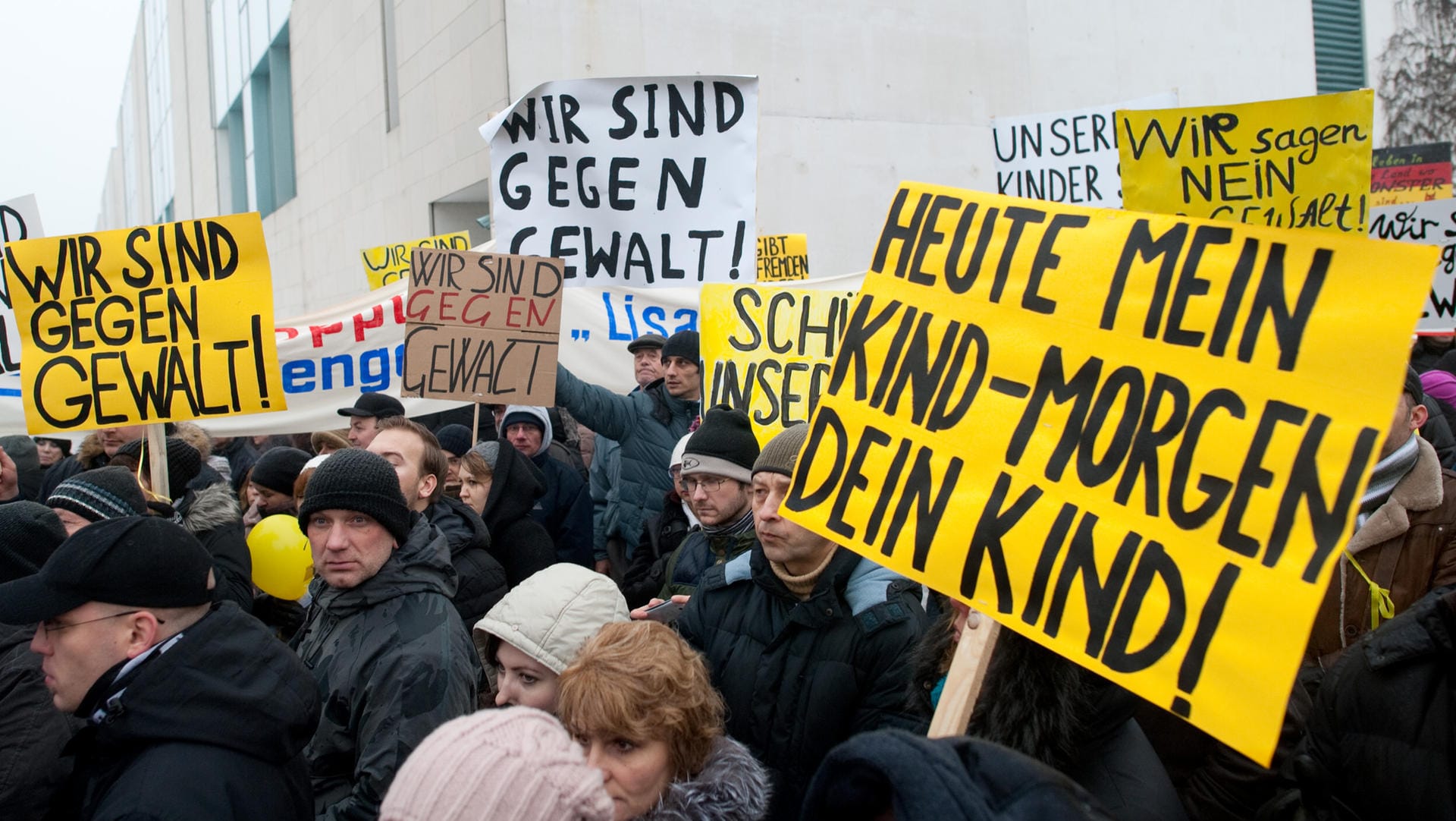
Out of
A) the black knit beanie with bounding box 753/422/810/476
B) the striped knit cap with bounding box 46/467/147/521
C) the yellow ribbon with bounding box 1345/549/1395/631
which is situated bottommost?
the yellow ribbon with bounding box 1345/549/1395/631

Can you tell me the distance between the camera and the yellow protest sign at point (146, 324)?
4598 mm

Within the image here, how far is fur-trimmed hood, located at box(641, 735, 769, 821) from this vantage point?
7.38 feet

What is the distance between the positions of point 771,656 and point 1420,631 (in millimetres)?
1427

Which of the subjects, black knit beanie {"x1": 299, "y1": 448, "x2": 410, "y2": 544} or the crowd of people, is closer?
the crowd of people

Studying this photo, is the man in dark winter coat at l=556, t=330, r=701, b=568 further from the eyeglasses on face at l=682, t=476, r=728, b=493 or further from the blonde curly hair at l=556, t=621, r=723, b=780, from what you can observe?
the blonde curly hair at l=556, t=621, r=723, b=780

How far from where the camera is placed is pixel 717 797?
2.27 m

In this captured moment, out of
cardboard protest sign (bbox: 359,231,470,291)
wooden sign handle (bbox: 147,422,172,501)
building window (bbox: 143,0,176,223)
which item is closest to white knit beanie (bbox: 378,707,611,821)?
wooden sign handle (bbox: 147,422,172,501)

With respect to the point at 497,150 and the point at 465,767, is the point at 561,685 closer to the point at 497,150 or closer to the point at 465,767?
the point at 465,767

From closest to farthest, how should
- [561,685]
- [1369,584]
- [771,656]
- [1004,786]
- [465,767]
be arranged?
1. [1004,786]
2. [465,767]
3. [561,685]
4. [771,656]
5. [1369,584]

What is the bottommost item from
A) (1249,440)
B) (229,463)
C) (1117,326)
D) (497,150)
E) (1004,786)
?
(229,463)

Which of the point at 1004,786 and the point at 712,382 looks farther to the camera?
the point at 712,382

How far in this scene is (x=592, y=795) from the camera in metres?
1.66

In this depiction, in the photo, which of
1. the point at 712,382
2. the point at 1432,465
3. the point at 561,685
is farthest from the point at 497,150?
the point at 1432,465

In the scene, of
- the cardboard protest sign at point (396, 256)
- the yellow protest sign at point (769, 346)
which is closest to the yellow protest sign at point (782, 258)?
the cardboard protest sign at point (396, 256)
